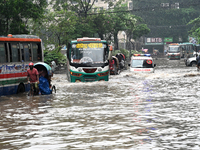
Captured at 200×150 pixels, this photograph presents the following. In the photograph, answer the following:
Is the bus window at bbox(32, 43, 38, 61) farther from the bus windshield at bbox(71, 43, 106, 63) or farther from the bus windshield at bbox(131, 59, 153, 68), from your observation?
the bus windshield at bbox(131, 59, 153, 68)

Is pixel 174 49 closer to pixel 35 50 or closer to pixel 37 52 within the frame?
pixel 37 52

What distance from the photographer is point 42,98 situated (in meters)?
17.6

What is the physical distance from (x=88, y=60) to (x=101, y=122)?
13968mm

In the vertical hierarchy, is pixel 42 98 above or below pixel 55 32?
below

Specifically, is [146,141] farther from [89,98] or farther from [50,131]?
[89,98]

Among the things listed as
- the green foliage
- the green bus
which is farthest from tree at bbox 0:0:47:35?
the green foliage

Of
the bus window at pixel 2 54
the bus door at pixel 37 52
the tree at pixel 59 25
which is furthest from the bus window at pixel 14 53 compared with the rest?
the tree at pixel 59 25

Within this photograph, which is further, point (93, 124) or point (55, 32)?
point (55, 32)

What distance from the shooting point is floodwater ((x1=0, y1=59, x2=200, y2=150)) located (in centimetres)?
843

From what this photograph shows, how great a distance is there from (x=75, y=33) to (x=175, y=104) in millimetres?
37641

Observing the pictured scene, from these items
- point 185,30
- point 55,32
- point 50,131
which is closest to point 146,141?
point 50,131

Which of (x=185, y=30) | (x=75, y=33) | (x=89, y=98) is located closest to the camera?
(x=89, y=98)

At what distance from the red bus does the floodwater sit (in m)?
1.07

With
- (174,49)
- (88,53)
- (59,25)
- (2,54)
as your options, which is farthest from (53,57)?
(174,49)
